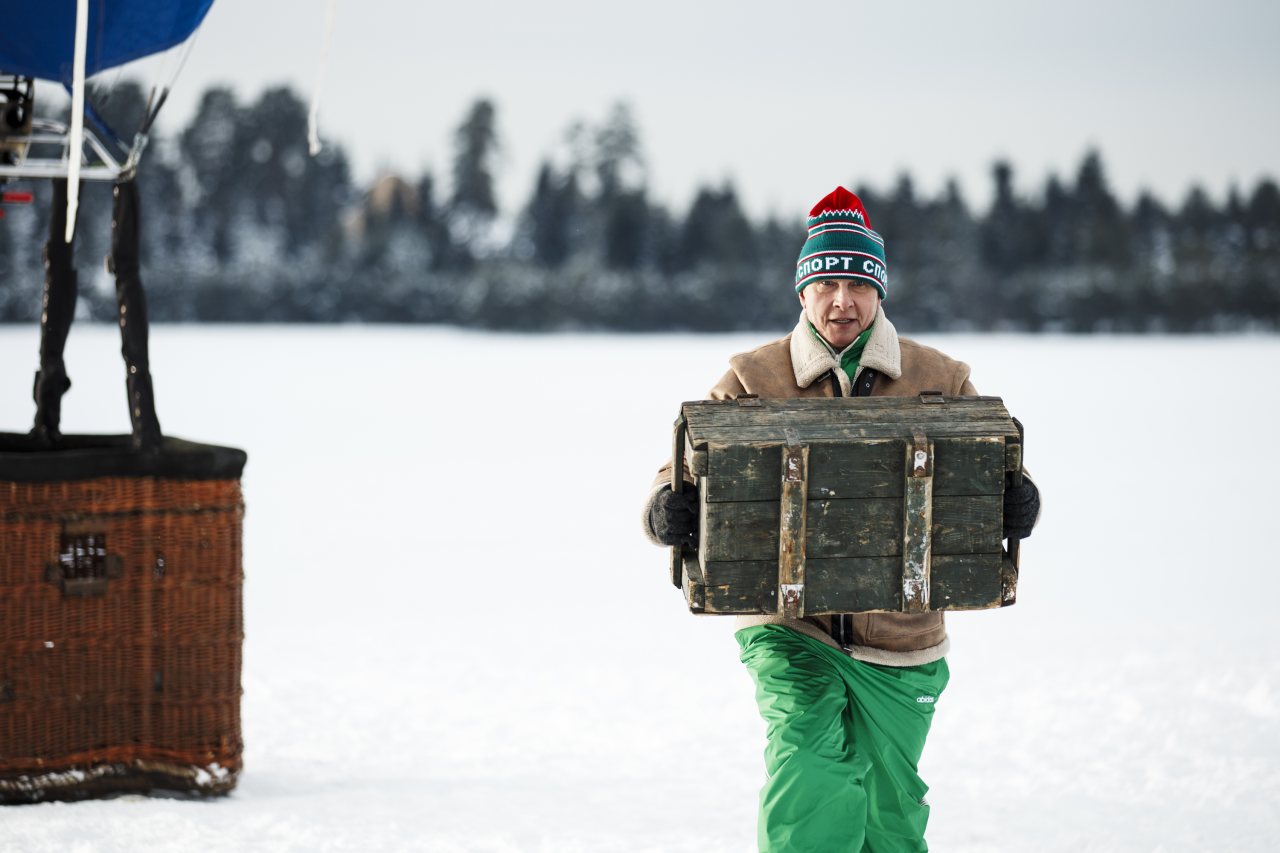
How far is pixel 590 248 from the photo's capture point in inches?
1249

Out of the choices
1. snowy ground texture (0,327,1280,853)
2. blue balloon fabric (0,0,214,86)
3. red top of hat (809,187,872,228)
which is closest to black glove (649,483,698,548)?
red top of hat (809,187,872,228)

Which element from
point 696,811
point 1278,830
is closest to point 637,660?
point 696,811

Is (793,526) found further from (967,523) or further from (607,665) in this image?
(607,665)

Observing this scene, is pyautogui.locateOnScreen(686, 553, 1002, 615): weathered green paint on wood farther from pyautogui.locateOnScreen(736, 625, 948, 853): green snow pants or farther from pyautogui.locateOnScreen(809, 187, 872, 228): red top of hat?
pyautogui.locateOnScreen(809, 187, 872, 228): red top of hat

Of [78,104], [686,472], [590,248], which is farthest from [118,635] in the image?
[590,248]

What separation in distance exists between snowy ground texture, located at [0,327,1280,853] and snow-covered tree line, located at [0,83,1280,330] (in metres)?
15.6

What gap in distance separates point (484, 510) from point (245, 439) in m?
4.01

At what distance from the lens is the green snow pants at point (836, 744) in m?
3.11

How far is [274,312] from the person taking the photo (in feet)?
101

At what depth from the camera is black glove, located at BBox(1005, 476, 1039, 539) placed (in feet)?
10.2

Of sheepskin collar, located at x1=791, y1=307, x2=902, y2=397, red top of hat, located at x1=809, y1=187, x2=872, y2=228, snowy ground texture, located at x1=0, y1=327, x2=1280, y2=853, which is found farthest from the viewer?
snowy ground texture, located at x1=0, y1=327, x2=1280, y2=853

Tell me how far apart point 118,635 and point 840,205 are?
2.34m

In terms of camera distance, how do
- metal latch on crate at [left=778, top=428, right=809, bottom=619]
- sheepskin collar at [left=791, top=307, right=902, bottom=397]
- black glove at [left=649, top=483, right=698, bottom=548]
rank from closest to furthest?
metal latch on crate at [left=778, top=428, right=809, bottom=619] < black glove at [left=649, top=483, right=698, bottom=548] < sheepskin collar at [left=791, top=307, right=902, bottom=397]

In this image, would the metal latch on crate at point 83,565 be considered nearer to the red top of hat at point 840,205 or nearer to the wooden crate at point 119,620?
the wooden crate at point 119,620
